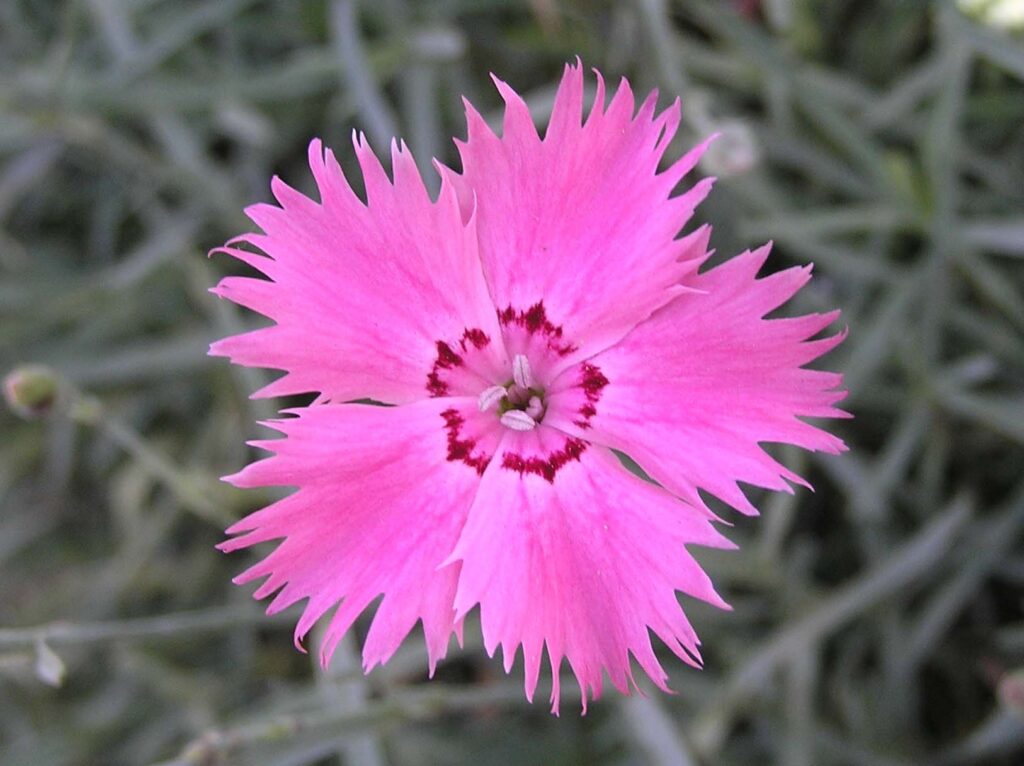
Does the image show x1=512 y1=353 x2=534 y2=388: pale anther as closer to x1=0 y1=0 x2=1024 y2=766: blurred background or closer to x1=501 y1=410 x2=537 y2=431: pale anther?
x1=501 y1=410 x2=537 y2=431: pale anther

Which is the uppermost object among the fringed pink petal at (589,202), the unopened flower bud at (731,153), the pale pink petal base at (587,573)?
the unopened flower bud at (731,153)

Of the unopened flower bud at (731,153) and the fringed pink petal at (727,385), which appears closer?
the fringed pink petal at (727,385)

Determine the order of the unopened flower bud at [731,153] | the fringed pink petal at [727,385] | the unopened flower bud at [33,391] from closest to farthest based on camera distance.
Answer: the fringed pink petal at [727,385] < the unopened flower bud at [33,391] < the unopened flower bud at [731,153]

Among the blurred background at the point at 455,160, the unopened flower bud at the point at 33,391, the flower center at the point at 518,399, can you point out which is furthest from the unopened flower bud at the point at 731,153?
the unopened flower bud at the point at 33,391

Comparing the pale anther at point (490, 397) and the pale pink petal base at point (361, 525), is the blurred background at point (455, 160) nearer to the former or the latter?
the pale pink petal base at point (361, 525)

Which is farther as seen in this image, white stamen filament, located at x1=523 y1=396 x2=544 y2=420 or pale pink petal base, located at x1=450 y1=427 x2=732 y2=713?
white stamen filament, located at x1=523 y1=396 x2=544 y2=420

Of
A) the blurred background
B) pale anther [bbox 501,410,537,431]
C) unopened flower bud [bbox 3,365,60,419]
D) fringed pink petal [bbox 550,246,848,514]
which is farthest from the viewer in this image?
the blurred background

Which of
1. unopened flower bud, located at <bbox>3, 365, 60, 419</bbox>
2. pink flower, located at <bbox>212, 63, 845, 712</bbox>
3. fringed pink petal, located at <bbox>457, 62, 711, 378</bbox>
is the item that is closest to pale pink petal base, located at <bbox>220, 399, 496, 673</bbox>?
pink flower, located at <bbox>212, 63, 845, 712</bbox>

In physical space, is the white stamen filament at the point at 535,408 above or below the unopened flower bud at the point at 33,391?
below
